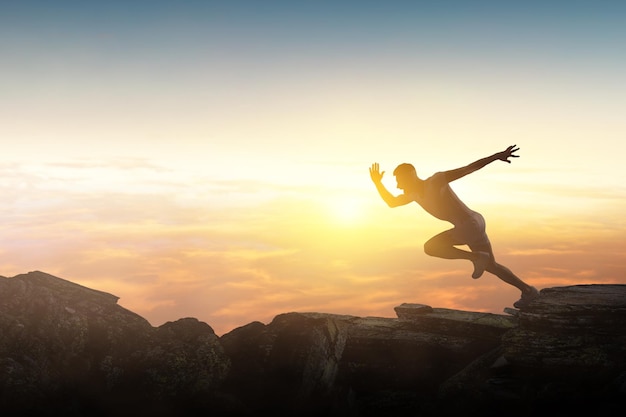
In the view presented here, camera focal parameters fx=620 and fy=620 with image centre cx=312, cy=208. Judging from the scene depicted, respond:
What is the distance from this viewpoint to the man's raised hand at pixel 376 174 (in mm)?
26359

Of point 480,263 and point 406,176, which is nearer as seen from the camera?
point 480,263

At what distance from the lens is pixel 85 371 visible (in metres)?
25.0

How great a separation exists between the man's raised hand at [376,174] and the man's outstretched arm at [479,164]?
2.73m

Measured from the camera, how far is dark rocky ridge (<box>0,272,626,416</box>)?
78.4 feet

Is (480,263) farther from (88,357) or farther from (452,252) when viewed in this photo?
(88,357)

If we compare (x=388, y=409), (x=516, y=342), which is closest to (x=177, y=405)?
(x=388, y=409)

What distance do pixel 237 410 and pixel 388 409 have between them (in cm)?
608

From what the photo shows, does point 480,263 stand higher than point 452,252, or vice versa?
point 452,252

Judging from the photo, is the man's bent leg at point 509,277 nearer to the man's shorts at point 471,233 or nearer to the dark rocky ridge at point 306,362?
the dark rocky ridge at point 306,362

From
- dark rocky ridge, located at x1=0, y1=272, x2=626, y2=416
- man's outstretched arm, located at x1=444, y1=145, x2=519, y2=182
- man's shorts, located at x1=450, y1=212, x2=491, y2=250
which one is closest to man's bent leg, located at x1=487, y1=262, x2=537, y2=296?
dark rocky ridge, located at x1=0, y1=272, x2=626, y2=416

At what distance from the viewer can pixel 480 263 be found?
84.3 feet

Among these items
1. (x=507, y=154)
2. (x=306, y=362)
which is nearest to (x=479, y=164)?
(x=507, y=154)

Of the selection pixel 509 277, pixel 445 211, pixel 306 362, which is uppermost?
pixel 445 211

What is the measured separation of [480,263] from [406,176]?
473 centimetres
